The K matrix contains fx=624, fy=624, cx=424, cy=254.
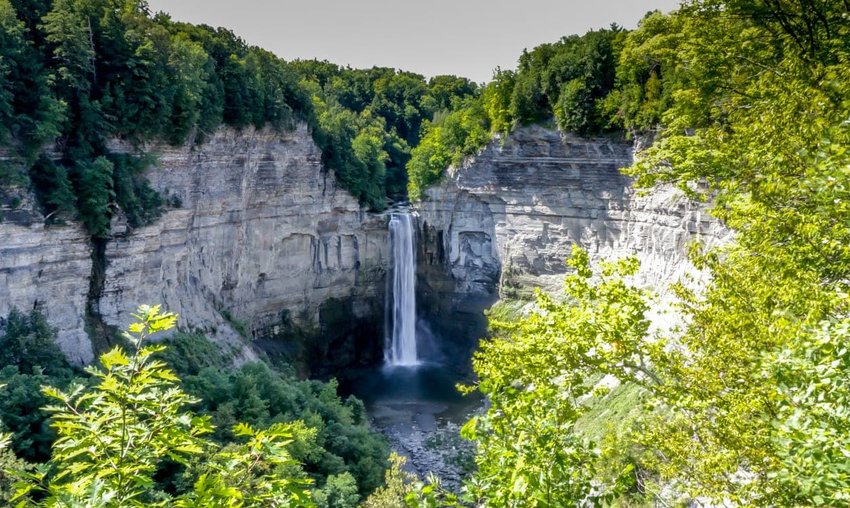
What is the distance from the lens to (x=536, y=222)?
3709cm

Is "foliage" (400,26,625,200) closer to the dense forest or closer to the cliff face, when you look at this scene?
the dense forest

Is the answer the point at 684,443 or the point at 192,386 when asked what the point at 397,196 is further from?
the point at 684,443

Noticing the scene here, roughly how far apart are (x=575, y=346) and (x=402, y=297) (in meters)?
34.6

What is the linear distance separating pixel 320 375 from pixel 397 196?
20.1m

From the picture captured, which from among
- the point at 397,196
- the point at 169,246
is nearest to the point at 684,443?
the point at 169,246

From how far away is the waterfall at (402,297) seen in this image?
42.3 m

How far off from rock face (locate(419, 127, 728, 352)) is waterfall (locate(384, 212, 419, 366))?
3.43ft

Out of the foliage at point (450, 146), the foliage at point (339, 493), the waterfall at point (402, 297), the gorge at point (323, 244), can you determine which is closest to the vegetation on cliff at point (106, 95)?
the gorge at point (323, 244)

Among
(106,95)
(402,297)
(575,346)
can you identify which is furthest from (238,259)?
(575,346)

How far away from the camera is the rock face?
30250 mm

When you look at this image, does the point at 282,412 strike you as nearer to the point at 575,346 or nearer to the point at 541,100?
the point at 575,346

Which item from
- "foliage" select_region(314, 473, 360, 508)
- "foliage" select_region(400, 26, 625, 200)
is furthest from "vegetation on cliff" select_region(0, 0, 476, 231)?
"foliage" select_region(314, 473, 360, 508)

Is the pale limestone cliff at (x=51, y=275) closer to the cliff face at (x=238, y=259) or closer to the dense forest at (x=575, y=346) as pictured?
the cliff face at (x=238, y=259)

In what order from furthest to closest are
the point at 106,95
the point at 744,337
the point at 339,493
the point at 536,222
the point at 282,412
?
the point at 536,222 < the point at 106,95 < the point at 282,412 < the point at 339,493 < the point at 744,337
